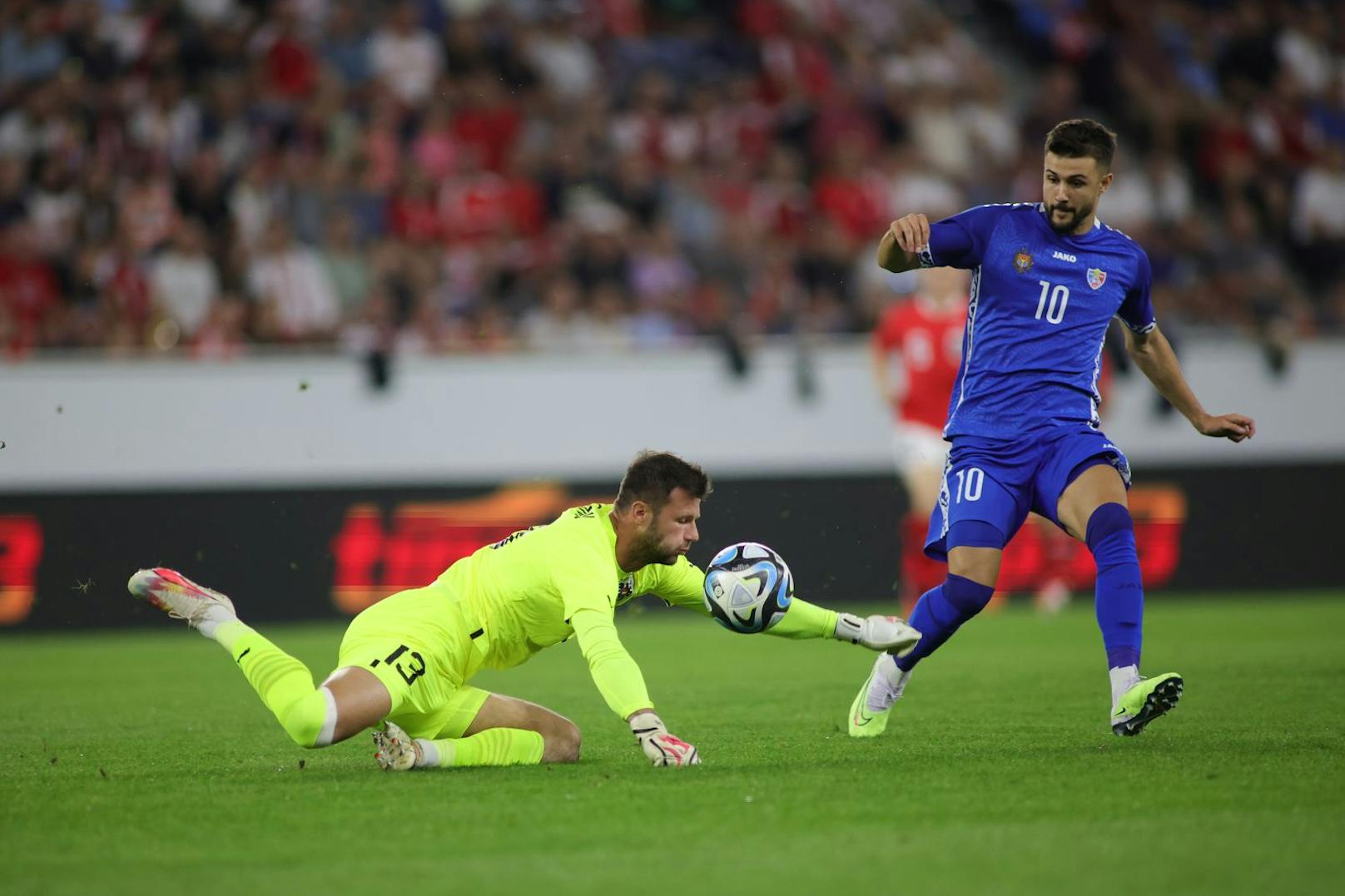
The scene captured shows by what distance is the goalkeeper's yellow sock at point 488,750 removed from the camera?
6.09 m

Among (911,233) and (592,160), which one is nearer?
A: (911,233)

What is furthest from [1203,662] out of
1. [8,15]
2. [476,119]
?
[8,15]

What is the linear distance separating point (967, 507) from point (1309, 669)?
340 cm

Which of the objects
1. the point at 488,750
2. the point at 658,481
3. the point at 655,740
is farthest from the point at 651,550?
the point at 488,750

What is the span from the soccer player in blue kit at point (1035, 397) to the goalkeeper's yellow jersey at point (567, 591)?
0.73m

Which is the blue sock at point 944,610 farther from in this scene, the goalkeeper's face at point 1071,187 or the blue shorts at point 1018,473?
the goalkeeper's face at point 1071,187

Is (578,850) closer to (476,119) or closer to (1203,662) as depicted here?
(1203,662)

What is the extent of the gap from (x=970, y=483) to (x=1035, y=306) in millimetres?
732

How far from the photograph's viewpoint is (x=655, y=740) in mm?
5457

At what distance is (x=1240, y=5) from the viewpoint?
18672 millimetres

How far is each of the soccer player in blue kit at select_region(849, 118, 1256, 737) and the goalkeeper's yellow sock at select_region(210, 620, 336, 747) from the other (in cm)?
219

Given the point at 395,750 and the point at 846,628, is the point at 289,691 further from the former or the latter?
the point at 846,628

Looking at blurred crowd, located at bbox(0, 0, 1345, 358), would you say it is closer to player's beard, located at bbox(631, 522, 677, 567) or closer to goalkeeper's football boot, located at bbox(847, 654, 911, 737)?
goalkeeper's football boot, located at bbox(847, 654, 911, 737)

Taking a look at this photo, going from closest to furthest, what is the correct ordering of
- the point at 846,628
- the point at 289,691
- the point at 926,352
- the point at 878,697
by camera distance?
the point at 289,691
the point at 846,628
the point at 878,697
the point at 926,352
